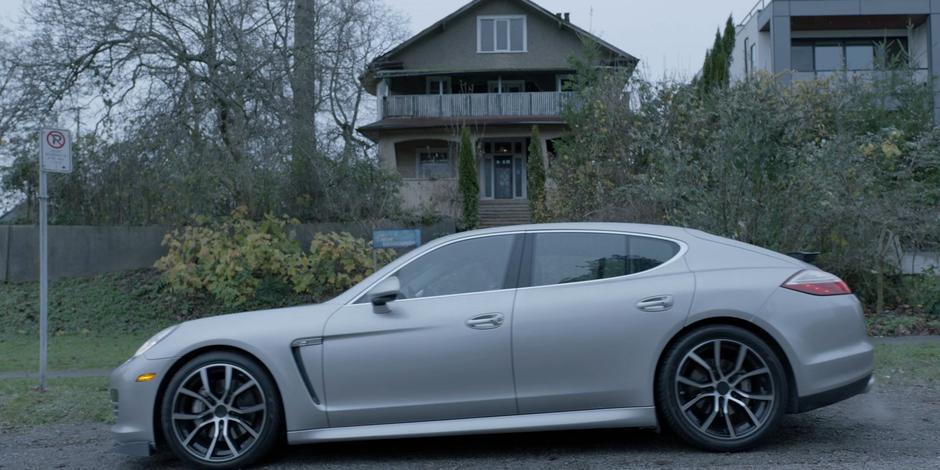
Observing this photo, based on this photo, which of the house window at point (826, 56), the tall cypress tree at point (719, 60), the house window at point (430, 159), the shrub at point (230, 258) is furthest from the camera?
the house window at point (430, 159)

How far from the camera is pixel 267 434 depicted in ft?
18.1

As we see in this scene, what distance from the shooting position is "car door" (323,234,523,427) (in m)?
5.45

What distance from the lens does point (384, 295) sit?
554 cm

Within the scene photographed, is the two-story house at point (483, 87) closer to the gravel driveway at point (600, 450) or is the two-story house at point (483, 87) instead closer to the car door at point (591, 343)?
the gravel driveway at point (600, 450)

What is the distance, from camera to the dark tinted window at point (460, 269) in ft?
18.8

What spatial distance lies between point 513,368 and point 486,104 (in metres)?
27.8

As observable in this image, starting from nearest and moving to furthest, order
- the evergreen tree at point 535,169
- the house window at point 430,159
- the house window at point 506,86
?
the evergreen tree at point 535,169 < the house window at point 430,159 < the house window at point 506,86

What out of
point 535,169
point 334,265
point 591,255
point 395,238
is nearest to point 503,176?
point 535,169

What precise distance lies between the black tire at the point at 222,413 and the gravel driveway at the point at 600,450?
0.27 metres

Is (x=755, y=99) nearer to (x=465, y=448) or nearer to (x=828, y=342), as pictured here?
(x=828, y=342)

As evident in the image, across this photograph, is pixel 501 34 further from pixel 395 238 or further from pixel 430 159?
pixel 395 238

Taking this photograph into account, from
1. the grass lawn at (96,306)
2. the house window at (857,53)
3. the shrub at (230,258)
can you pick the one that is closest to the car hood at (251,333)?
the shrub at (230,258)

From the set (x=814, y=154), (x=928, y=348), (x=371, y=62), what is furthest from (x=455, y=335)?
(x=371, y=62)

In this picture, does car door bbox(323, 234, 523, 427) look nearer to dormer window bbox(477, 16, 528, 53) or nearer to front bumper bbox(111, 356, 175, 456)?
front bumper bbox(111, 356, 175, 456)
